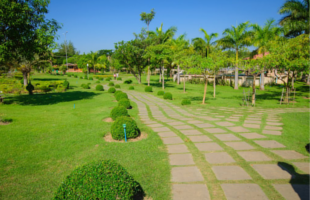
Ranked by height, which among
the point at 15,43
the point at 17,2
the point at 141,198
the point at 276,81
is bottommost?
the point at 141,198

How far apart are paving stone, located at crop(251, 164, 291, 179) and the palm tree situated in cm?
2173

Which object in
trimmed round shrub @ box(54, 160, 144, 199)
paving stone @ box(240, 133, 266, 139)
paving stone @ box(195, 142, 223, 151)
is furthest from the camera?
paving stone @ box(240, 133, 266, 139)

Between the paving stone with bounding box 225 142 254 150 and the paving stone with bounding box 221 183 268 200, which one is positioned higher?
the paving stone with bounding box 225 142 254 150

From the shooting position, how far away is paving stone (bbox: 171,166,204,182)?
4016 mm

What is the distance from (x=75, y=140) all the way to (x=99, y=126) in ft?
5.48

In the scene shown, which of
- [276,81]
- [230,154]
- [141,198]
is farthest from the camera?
[276,81]

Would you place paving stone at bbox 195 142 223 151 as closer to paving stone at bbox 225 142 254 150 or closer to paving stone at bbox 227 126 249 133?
paving stone at bbox 225 142 254 150

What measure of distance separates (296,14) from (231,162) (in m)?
23.1

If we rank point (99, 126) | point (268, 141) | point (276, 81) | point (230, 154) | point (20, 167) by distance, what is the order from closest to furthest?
1. point (20, 167)
2. point (230, 154)
3. point (268, 141)
4. point (99, 126)
5. point (276, 81)

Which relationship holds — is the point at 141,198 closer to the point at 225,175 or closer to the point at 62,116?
the point at 225,175

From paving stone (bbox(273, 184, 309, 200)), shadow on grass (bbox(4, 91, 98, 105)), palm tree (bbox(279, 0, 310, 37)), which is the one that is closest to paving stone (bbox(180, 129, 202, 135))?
paving stone (bbox(273, 184, 309, 200))

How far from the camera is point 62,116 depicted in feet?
31.7

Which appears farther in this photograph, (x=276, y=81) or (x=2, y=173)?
(x=276, y=81)

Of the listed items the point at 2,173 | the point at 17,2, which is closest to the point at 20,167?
the point at 2,173
